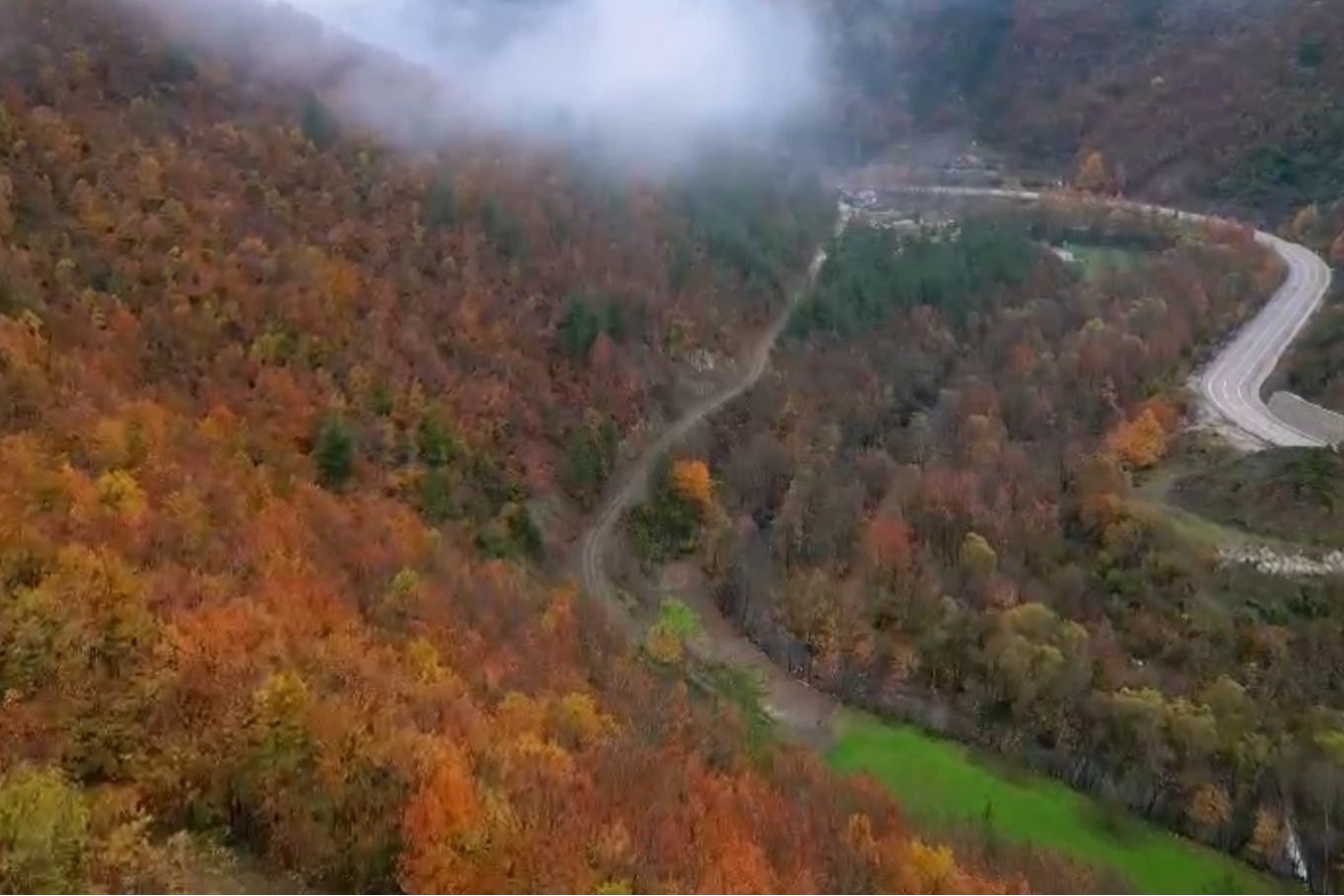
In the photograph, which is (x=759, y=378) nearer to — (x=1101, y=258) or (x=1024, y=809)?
(x=1024, y=809)

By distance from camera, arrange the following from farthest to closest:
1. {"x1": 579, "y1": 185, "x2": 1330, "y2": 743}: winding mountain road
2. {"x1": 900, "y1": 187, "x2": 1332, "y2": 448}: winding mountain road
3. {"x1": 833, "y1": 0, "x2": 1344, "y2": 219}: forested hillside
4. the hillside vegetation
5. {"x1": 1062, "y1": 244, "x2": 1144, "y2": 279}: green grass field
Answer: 1. {"x1": 833, "y1": 0, "x2": 1344, "y2": 219}: forested hillside
2. {"x1": 1062, "y1": 244, "x2": 1144, "y2": 279}: green grass field
3. {"x1": 900, "y1": 187, "x2": 1332, "y2": 448}: winding mountain road
4. the hillside vegetation
5. {"x1": 579, "y1": 185, "x2": 1330, "y2": 743}: winding mountain road

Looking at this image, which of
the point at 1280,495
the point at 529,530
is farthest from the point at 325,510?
the point at 1280,495

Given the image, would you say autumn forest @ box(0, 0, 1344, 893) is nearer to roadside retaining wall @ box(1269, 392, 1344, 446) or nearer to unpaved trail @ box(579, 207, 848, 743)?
Result: unpaved trail @ box(579, 207, 848, 743)

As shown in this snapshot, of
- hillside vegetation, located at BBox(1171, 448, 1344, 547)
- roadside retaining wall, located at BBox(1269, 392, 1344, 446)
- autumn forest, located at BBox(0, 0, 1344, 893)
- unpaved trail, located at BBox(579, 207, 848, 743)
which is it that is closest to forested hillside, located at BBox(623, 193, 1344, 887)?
autumn forest, located at BBox(0, 0, 1344, 893)

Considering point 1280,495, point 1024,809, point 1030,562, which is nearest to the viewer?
point 1024,809

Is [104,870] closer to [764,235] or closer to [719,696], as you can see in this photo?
[719,696]

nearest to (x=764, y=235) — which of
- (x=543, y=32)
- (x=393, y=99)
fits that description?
(x=393, y=99)
